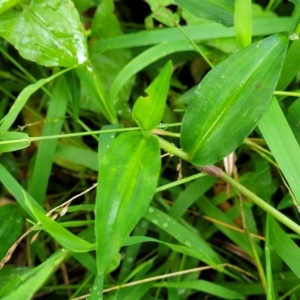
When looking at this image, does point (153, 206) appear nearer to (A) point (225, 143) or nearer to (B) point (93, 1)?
(A) point (225, 143)

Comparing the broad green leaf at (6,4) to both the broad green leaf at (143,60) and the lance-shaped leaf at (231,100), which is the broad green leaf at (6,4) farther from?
the lance-shaped leaf at (231,100)

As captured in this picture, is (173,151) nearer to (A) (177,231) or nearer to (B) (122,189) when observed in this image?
(B) (122,189)

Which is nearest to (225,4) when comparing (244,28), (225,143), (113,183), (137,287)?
(244,28)

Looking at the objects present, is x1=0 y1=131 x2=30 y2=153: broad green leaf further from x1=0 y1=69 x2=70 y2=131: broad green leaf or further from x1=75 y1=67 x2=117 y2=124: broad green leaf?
x1=75 y1=67 x2=117 y2=124: broad green leaf

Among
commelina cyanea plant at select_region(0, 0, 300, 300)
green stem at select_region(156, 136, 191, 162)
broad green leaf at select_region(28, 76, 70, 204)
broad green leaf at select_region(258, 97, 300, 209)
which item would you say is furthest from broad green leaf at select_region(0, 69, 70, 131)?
broad green leaf at select_region(258, 97, 300, 209)

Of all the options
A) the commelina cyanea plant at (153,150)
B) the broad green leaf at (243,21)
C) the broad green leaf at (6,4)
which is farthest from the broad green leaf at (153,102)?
the broad green leaf at (6,4)

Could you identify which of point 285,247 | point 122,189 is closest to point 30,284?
point 122,189
